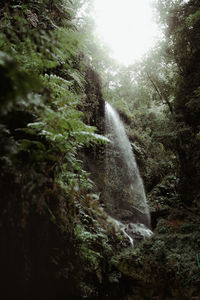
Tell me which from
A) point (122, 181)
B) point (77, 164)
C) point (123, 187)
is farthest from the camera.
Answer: point (122, 181)

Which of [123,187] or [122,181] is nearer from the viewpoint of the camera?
[123,187]

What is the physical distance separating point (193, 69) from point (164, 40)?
2.06 meters

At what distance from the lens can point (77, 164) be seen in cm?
363

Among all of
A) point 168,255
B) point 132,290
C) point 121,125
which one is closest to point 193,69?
point 121,125

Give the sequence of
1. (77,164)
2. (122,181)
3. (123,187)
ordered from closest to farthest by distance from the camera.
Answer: (77,164), (123,187), (122,181)

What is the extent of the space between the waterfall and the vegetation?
48 cm

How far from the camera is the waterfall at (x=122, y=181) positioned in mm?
7713

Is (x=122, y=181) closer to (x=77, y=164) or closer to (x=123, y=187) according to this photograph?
(x=123, y=187)

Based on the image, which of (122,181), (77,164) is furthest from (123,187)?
(77,164)

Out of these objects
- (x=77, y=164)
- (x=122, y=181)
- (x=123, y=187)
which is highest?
(x=77, y=164)

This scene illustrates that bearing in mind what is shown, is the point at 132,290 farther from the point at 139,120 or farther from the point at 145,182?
the point at 139,120

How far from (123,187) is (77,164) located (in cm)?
522

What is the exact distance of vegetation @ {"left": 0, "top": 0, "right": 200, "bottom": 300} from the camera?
1672mm

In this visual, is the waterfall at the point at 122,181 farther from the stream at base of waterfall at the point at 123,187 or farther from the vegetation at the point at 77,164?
the vegetation at the point at 77,164
